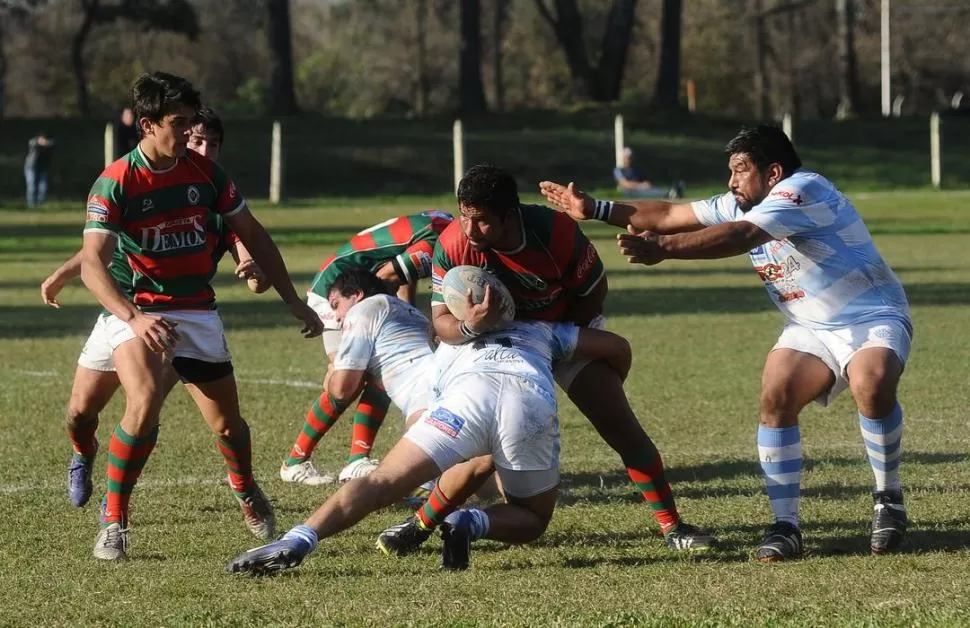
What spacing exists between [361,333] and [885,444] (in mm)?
2860

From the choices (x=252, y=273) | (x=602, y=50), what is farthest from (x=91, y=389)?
(x=602, y=50)

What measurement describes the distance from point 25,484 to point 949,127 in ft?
151

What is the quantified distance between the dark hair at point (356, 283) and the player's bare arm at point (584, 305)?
2.01 metres

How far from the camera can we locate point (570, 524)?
7.55 m

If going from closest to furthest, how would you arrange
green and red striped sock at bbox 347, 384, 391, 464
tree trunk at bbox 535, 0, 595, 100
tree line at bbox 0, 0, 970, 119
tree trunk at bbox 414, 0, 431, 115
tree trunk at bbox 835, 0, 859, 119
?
green and red striped sock at bbox 347, 384, 391, 464 → tree trunk at bbox 535, 0, 595, 100 → tree trunk at bbox 835, 0, 859, 119 → tree trunk at bbox 414, 0, 431, 115 → tree line at bbox 0, 0, 970, 119

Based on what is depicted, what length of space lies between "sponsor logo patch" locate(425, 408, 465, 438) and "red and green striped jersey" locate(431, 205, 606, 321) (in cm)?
60

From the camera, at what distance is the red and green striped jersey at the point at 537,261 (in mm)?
6648

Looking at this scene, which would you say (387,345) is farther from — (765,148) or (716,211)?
(765,148)

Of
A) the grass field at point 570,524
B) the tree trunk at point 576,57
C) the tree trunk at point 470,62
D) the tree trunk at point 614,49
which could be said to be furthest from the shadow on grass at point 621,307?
the tree trunk at point 576,57

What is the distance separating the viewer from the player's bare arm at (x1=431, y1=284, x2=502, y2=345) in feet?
21.1

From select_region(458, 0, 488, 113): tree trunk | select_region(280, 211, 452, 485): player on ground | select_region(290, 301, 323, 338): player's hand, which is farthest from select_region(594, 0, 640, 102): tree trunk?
select_region(290, 301, 323, 338): player's hand

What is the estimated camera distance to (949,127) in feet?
167

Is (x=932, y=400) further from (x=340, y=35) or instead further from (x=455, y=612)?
(x=340, y=35)

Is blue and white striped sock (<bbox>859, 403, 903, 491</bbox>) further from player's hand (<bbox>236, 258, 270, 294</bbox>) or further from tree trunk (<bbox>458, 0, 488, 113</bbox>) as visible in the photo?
tree trunk (<bbox>458, 0, 488, 113</bbox>)
